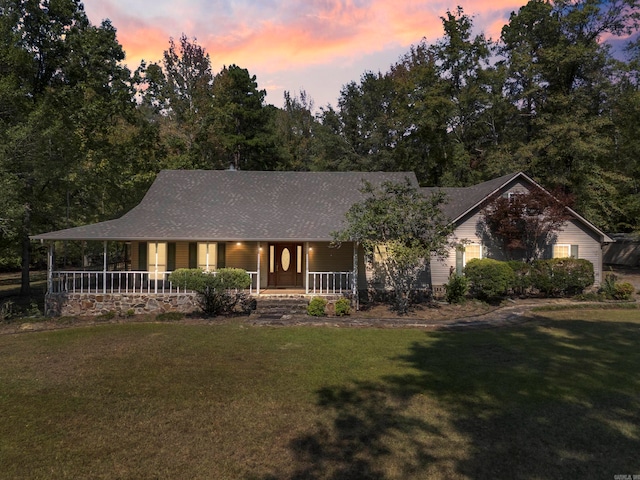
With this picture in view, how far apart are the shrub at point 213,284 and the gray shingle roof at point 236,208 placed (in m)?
1.73

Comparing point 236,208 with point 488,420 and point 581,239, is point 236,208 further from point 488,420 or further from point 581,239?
point 581,239

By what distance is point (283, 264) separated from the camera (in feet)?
59.0

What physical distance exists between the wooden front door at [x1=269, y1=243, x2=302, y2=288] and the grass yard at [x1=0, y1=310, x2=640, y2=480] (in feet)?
24.1

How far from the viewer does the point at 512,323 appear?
12734mm

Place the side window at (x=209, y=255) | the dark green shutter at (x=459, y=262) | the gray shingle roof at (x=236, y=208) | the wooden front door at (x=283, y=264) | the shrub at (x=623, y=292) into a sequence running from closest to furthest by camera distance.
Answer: the gray shingle roof at (x=236, y=208), the shrub at (x=623, y=292), the side window at (x=209, y=255), the wooden front door at (x=283, y=264), the dark green shutter at (x=459, y=262)

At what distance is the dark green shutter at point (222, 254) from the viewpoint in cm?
1762

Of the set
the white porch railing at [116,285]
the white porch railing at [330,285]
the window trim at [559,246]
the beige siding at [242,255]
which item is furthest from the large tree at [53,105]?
the window trim at [559,246]

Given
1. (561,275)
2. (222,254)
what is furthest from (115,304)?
(561,275)

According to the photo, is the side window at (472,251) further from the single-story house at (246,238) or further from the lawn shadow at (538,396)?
the lawn shadow at (538,396)

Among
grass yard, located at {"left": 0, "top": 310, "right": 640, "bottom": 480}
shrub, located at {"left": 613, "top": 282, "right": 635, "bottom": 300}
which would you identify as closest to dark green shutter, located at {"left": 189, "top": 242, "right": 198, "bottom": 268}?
grass yard, located at {"left": 0, "top": 310, "right": 640, "bottom": 480}

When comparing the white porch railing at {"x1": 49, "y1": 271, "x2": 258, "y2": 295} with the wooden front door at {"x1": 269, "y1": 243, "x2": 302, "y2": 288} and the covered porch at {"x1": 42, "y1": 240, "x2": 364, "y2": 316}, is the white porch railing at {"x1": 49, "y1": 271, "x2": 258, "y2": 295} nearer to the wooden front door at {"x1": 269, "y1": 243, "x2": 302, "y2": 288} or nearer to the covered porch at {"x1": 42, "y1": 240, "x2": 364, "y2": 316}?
the covered porch at {"x1": 42, "y1": 240, "x2": 364, "y2": 316}

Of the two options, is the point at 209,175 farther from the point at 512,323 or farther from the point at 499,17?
the point at 499,17

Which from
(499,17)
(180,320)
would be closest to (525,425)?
(180,320)

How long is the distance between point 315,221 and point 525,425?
41.0 feet
